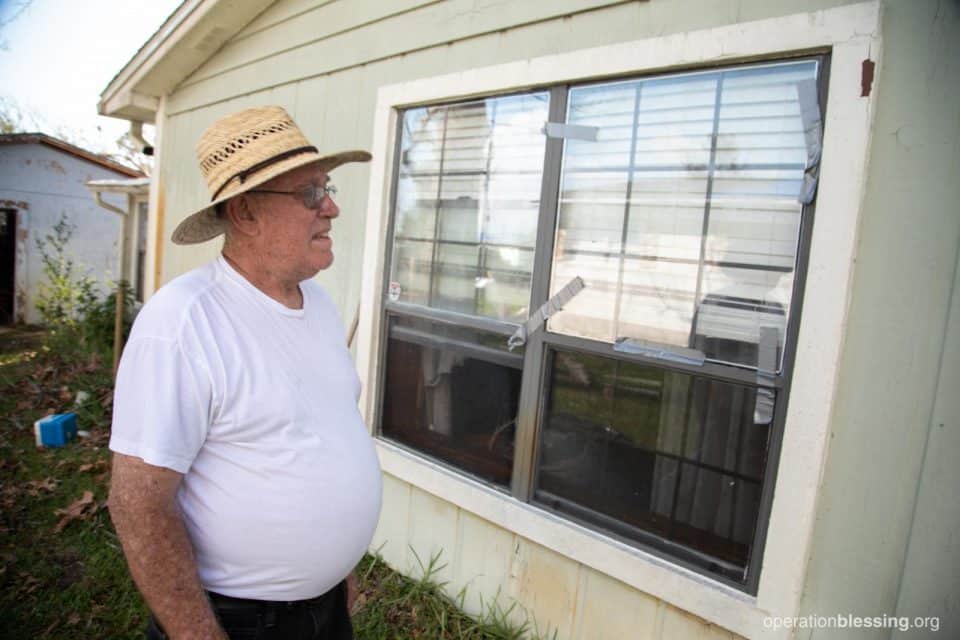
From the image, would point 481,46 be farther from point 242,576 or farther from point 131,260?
point 131,260

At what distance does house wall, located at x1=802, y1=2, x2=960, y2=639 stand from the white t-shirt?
1.45 metres

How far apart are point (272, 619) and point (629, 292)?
1.55 m

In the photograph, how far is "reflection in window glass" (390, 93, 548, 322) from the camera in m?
2.46

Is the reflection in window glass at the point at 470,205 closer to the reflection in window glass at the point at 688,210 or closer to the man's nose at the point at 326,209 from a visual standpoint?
the reflection in window glass at the point at 688,210

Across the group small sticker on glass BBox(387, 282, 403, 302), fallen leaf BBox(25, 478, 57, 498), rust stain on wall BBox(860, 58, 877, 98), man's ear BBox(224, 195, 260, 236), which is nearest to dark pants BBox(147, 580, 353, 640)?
man's ear BBox(224, 195, 260, 236)

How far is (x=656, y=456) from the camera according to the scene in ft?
6.86

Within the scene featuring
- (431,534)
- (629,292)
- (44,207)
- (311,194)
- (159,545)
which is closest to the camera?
(159,545)

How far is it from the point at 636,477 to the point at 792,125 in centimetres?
132

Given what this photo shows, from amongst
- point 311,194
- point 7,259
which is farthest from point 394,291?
point 7,259

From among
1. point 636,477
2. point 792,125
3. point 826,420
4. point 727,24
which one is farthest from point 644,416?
point 727,24

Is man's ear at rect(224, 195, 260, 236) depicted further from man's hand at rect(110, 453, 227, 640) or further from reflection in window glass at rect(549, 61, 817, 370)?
reflection in window glass at rect(549, 61, 817, 370)

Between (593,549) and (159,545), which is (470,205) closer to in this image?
(593,549)

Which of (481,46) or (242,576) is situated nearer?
(242,576)

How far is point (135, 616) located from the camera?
104 inches
